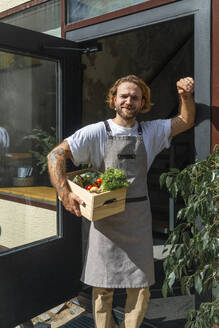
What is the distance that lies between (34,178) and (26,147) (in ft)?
0.90

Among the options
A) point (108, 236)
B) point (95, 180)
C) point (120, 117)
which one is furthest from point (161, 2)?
point (108, 236)

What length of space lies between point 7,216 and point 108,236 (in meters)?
1.04

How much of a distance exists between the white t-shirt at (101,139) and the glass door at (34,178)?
0.74 metres

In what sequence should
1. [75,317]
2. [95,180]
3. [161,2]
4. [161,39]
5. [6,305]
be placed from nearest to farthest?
[95,180]
[161,2]
[6,305]
[75,317]
[161,39]

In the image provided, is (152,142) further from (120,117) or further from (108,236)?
(108,236)

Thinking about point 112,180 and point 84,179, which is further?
point 84,179

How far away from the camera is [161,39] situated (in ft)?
18.2

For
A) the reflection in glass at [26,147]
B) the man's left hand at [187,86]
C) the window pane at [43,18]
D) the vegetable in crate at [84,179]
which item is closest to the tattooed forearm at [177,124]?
the man's left hand at [187,86]

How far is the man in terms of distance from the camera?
2293 millimetres

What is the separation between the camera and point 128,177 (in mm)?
2309

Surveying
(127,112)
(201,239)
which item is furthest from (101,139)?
(201,239)

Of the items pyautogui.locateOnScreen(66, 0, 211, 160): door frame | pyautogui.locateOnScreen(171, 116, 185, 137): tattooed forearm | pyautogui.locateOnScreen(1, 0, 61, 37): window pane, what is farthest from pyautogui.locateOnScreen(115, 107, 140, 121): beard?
pyautogui.locateOnScreen(1, 0, 61, 37): window pane

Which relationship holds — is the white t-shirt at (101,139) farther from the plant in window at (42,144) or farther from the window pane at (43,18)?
the window pane at (43,18)

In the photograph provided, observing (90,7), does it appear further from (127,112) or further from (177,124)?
(177,124)
